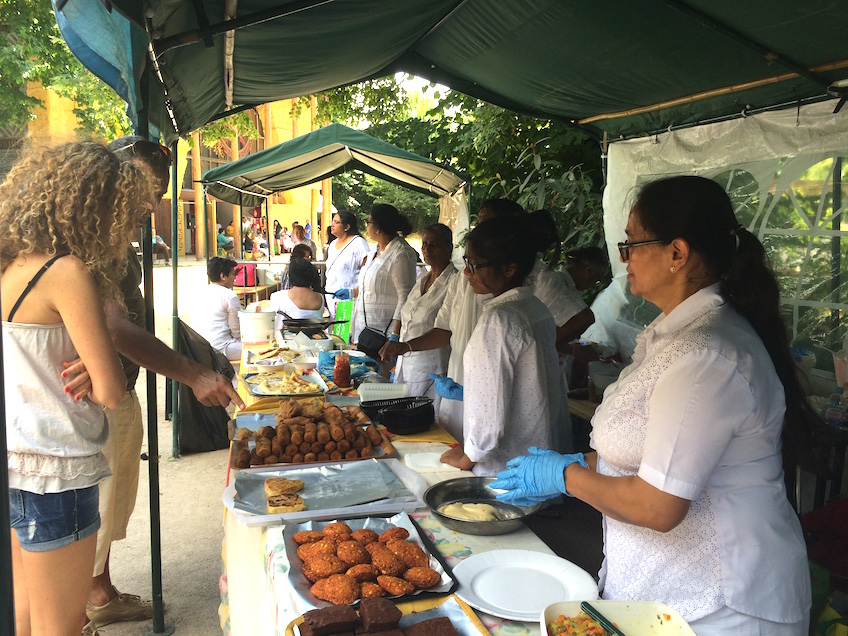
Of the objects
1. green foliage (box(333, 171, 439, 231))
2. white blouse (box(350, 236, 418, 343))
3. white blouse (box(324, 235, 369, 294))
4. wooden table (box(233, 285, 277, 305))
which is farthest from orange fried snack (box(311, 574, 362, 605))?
green foliage (box(333, 171, 439, 231))

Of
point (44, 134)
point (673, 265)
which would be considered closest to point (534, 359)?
point (673, 265)

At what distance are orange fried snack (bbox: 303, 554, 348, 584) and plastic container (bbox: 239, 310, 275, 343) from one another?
3946 mm

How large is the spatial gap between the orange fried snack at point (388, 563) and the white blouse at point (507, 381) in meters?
0.73

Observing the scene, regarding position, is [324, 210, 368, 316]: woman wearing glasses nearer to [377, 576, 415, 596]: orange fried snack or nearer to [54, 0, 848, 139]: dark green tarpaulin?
[54, 0, 848, 139]: dark green tarpaulin

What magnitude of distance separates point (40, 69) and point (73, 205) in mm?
13095

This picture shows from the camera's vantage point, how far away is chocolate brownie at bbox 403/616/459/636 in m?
1.28

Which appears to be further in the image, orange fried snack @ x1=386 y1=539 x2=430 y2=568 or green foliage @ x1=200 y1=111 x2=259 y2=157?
green foliage @ x1=200 y1=111 x2=259 y2=157

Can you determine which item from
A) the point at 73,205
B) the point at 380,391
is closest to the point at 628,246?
the point at 73,205

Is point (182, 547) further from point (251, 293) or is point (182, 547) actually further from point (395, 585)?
point (251, 293)

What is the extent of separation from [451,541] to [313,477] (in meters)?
0.65

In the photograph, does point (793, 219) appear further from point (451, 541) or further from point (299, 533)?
point (299, 533)

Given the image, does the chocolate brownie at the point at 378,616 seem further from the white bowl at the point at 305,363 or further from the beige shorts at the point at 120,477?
the white bowl at the point at 305,363

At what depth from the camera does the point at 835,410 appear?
3.34 m

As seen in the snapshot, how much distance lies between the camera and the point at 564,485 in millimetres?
1565
